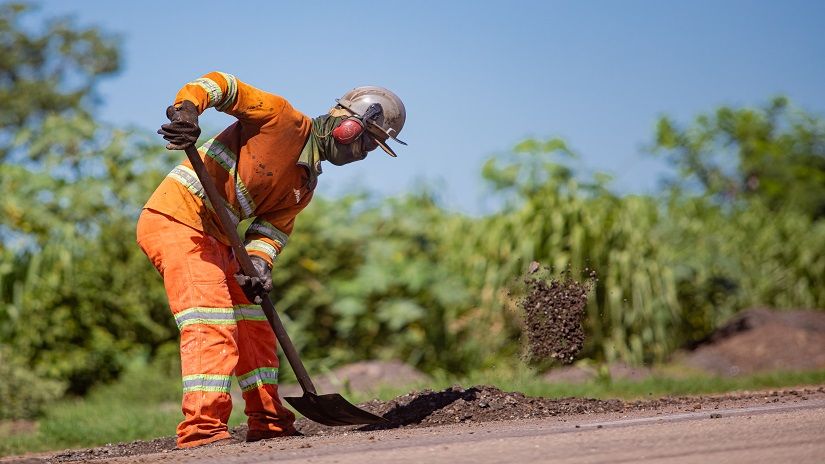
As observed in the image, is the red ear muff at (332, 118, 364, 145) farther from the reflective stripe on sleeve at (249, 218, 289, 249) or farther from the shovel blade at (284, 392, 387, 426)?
the shovel blade at (284, 392, 387, 426)

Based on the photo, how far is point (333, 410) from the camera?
6.13m

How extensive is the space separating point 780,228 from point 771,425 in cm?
1282

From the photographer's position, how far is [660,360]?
466 inches

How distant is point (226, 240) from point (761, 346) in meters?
8.39

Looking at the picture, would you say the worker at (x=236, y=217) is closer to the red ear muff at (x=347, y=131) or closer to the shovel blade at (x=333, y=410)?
the red ear muff at (x=347, y=131)

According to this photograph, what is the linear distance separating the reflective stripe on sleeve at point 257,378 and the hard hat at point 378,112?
133 cm

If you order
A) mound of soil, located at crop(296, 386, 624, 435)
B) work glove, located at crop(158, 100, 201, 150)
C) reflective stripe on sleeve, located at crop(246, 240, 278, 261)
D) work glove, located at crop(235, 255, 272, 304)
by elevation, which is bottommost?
mound of soil, located at crop(296, 386, 624, 435)

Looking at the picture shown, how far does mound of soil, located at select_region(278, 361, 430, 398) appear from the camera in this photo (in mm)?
10320

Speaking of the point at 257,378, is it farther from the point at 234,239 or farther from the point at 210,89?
the point at 210,89

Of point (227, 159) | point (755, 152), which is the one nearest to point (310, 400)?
point (227, 159)

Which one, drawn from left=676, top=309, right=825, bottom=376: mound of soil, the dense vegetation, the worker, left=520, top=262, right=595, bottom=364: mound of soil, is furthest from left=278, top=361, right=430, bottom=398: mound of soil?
the worker

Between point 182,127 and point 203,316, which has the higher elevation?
point 182,127

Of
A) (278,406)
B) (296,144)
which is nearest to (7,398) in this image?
(278,406)

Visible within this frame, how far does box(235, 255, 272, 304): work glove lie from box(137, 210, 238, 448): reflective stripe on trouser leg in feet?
Result: 0.33
